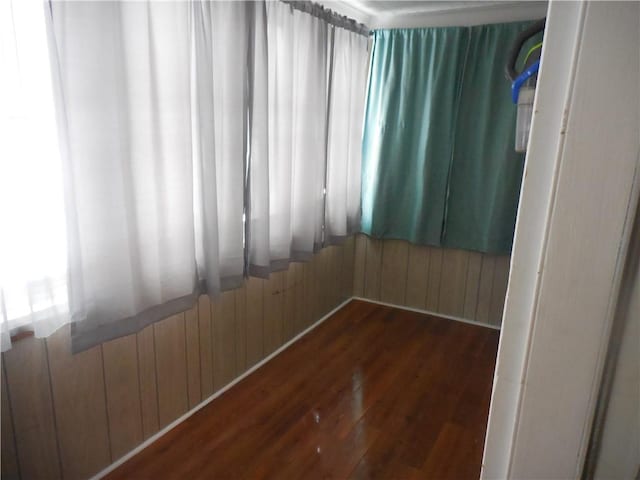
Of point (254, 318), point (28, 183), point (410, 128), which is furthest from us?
point (410, 128)

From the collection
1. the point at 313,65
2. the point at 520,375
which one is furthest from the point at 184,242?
the point at 520,375

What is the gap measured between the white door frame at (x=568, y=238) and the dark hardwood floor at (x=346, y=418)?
1.67 m

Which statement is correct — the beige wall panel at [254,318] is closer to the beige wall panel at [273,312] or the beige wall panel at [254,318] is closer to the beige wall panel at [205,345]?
the beige wall panel at [273,312]

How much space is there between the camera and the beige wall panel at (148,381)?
1933mm

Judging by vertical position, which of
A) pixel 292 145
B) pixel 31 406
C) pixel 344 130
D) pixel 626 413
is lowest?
pixel 31 406

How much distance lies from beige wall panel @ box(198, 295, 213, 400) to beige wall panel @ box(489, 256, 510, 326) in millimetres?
2228

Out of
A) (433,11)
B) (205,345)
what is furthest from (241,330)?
(433,11)

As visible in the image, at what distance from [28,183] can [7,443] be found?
89 centimetres

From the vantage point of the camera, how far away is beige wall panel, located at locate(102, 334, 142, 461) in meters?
1.80

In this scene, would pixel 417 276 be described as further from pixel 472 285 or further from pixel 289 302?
pixel 289 302

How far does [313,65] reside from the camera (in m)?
2.69

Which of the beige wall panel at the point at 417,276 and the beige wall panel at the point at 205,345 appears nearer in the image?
the beige wall panel at the point at 205,345

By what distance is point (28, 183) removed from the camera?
1384mm

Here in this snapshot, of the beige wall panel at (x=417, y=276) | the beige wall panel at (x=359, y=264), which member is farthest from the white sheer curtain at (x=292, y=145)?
the beige wall panel at (x=417, y=276)
